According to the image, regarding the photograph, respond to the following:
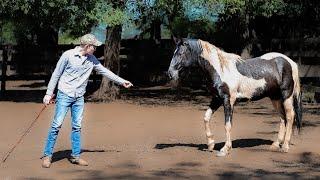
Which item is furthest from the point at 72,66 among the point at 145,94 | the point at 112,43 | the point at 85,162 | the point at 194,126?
the point at 145,94

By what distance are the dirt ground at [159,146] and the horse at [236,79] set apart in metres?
0.44

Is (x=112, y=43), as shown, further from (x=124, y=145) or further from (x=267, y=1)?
(x=124, y=145)

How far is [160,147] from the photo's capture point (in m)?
9.24

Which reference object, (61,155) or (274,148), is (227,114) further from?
(61,155)

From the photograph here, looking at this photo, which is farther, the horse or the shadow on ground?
the horse

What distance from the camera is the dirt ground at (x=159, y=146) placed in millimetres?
7332

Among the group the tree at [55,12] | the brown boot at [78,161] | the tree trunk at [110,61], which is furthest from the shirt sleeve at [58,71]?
the tree trunk at [110,61]

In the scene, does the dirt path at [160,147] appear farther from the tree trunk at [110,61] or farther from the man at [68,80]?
the tree trunk at [110,61]

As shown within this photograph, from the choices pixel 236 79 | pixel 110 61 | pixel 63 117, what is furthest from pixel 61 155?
pixel 110 61

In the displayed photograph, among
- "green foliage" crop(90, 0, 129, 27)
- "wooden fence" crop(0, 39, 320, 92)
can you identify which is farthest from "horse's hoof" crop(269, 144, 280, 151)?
"wooden fence" crop(0, 39, 320, 92)

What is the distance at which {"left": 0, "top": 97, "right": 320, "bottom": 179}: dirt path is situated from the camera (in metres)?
7.32

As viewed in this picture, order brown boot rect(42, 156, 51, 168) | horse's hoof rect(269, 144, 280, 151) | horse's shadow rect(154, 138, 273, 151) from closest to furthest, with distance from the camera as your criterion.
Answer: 1. brown boot rect(42, 156, 51, 168)
2. horse's hoof rect(269, 144, 280, 151)
3. horse's shadow rect(154, 138, 273, 151)

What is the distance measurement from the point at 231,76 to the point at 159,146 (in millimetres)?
1714

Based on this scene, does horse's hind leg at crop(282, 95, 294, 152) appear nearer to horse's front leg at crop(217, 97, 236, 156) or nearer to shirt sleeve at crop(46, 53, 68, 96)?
horse's front leg at crop(217, 97, 236, 156)
